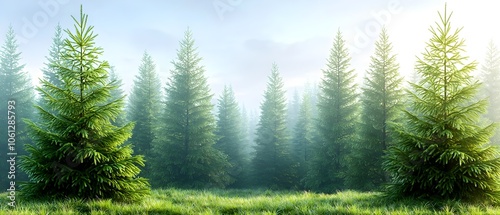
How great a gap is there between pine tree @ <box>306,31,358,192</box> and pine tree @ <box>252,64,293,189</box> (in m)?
6.52

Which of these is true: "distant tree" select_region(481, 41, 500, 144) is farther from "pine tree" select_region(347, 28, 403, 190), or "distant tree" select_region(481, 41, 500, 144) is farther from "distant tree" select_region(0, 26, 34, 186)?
"distant tree" select_region(0, 26, 34, 186)

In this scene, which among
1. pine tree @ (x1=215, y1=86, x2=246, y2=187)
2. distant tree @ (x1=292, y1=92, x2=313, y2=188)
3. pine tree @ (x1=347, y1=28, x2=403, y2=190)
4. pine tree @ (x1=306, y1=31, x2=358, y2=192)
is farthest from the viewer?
distant tree @ (x1=292, y1=92, x2=313, y2=188)

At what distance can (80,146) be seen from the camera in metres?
7.26

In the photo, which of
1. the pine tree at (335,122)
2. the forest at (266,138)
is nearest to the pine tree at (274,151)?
the forest at (266,138)

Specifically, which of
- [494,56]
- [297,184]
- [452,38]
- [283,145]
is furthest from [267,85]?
[452,38]

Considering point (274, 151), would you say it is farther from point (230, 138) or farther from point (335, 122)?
point (335, 122)

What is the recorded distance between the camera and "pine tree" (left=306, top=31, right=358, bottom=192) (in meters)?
22.9

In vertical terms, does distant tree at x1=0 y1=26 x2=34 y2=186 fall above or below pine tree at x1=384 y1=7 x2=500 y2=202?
above

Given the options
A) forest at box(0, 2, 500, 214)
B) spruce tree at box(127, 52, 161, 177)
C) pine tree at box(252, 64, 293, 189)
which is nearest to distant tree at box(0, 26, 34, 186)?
forest at box(0, 2, 500, 214)

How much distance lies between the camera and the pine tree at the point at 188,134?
23.8 metres

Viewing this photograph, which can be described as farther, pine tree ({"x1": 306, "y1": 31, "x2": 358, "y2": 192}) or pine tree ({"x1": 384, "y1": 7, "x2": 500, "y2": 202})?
pine tree ({"x1": 306, "y1": 31, "x2": 358, "y2": 192})

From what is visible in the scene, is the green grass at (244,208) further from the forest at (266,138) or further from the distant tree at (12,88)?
the distant tree at (12,88)

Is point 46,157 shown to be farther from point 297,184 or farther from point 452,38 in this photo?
point 297,184

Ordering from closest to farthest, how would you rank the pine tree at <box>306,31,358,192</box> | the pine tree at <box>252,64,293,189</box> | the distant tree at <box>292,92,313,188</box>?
the pine tree at <box>306,31,358,192</box>, the pine tree at <box>252,64,293,189</box>, the distant tree at <box>292,92,313,188</box>
